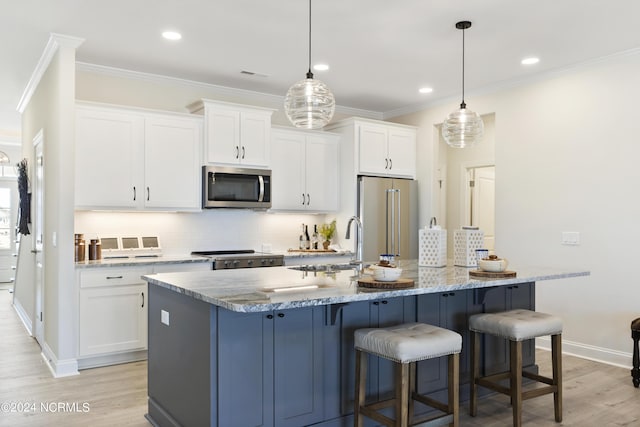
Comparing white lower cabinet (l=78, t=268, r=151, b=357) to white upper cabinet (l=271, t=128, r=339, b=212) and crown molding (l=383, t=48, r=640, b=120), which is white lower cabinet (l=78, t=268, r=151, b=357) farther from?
crown molding (l=383, t=48, r=640, b=120)

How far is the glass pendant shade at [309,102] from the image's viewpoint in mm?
3131

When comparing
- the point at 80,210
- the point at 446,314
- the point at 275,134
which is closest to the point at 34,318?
the point at 80,210

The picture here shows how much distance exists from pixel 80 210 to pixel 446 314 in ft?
10.8

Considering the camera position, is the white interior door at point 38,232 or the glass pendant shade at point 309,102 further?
the white interior door at point 38,232

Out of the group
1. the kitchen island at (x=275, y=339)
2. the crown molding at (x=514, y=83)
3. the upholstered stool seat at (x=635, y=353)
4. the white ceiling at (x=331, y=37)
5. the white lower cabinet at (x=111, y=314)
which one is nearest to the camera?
the kitchen island at (x=275, y=339)

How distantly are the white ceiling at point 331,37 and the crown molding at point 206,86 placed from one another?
4.1 inches

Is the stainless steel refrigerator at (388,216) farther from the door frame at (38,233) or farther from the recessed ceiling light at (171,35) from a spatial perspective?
the door frame at (38,233)

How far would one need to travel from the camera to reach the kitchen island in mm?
2500

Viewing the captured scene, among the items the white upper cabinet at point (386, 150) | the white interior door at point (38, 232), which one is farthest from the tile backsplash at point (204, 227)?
the white upper cabinet at point (386, 150)

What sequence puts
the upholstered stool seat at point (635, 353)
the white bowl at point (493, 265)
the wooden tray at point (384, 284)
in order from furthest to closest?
the upholstered stool seat at point (635, 353)
the white bowl at point (493, 265)
the wooden tray at point (384, 284)

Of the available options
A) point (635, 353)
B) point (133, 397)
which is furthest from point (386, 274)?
point (635, 353)

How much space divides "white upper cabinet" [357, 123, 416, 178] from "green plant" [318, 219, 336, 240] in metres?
0.74

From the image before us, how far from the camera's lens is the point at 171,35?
4121 millimetres

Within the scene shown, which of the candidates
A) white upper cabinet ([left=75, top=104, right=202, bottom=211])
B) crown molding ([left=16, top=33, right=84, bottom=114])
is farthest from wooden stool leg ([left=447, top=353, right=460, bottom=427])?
crown molding ([left=16, top=33, right=84, bottom=114])
